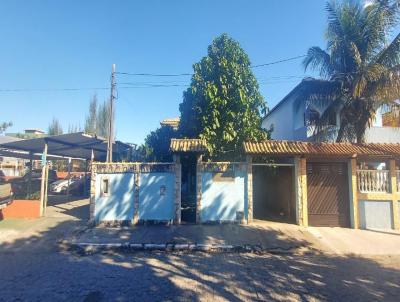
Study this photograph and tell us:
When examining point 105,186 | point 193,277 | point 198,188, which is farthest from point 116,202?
point 193,277

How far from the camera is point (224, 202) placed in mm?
10781

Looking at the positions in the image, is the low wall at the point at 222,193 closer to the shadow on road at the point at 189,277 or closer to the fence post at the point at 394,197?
the shadow on road at the point at 189,277

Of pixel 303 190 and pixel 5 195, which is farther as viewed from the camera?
pixel 5 195

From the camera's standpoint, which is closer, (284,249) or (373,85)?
(284,249)

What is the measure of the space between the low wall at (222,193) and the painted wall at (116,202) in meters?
2.77

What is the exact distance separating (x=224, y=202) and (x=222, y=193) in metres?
0.37

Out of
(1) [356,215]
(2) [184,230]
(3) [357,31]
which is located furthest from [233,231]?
(3) [357,31]

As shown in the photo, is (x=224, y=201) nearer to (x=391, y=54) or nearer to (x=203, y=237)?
(x=203, y=237)

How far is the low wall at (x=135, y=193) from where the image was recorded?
10.8m

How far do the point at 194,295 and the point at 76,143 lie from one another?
12060mm

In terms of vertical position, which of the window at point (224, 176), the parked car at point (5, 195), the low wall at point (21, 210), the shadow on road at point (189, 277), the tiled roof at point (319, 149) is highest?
the tiled roof at point (319, 149)

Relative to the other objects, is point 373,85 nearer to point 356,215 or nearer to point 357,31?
point 357,31

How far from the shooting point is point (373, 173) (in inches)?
433

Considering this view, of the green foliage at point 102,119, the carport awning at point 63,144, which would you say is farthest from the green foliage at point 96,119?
the carport awning at point 63,144
